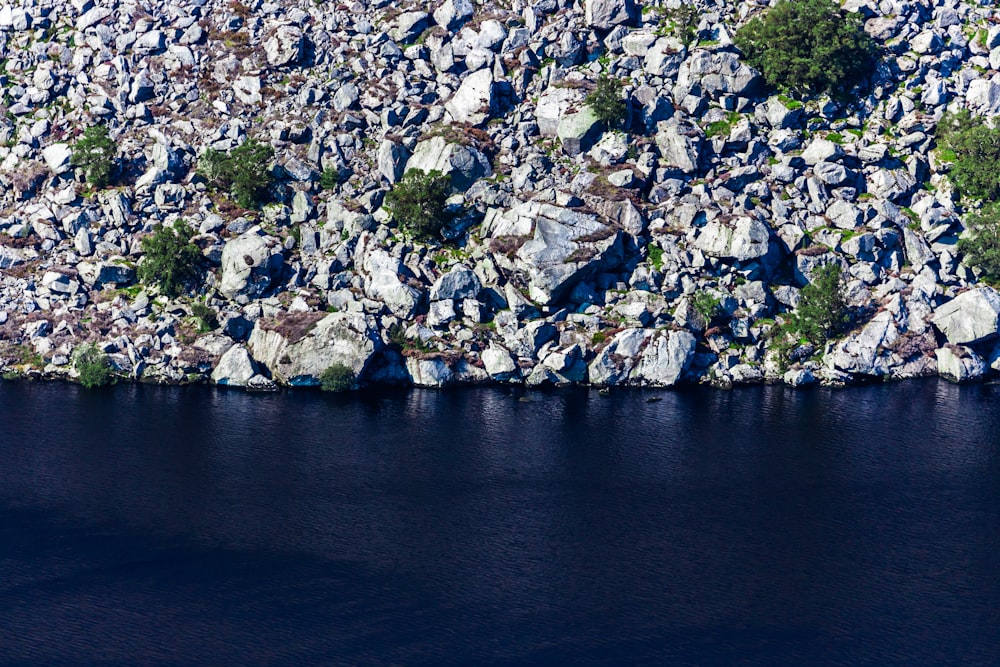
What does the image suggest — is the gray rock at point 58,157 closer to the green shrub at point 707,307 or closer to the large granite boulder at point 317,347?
the large granite boulder at point 317,347

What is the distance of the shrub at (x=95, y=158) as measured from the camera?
495 feet

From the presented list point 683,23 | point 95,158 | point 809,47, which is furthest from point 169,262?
point 809,47

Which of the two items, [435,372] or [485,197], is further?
[485,197]

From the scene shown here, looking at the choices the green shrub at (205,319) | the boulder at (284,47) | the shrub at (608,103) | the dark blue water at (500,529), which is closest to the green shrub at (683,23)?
the shrub at (608,103)

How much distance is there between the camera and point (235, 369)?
128625mm

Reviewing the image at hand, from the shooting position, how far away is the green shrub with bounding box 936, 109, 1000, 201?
143250 mm

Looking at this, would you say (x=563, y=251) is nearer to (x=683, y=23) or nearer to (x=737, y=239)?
(x=737, y=239)

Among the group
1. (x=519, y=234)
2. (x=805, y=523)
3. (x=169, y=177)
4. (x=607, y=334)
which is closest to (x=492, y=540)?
(x=805, y=523)

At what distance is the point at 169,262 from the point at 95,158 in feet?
99.5

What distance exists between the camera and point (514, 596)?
76.1 meters

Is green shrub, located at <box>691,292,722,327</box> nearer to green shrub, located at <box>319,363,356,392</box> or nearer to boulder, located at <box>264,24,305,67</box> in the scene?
green shrub, located at <box>319,363,356,392</box>

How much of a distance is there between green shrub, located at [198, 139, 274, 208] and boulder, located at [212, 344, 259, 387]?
2951cm

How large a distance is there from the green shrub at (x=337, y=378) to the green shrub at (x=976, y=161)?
97393 mm

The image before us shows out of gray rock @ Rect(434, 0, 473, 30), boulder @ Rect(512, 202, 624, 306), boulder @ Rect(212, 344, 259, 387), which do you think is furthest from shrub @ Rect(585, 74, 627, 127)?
boulder @ Rect(212, 344, 259, 387)
